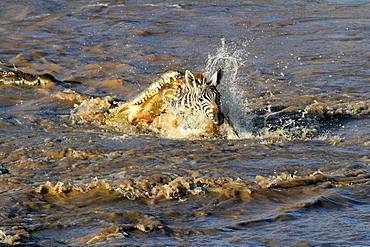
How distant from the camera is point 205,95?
10.3 meters

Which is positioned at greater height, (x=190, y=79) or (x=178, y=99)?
(x=190, y=79)

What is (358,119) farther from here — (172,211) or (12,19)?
(12,19)

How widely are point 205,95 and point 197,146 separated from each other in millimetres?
720

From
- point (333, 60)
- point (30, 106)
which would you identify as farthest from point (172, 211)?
point (333, 60)

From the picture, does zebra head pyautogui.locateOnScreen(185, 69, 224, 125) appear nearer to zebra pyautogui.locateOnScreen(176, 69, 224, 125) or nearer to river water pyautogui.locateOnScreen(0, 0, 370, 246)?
zebra pyautogui.locateOnScreen(176, 69, 224, 125)

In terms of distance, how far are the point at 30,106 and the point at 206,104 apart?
2888mm

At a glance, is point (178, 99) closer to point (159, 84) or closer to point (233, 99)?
point (159, 84)

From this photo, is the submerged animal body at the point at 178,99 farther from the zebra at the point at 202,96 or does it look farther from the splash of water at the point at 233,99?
the splash of water at the point at 233,99

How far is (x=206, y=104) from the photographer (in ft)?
33.6

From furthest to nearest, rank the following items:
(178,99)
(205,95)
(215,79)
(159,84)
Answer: (159,84)
(178,99)
(215,79)
(205,95)

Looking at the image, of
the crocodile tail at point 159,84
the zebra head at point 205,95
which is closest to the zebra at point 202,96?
the zebra head at point 205,95

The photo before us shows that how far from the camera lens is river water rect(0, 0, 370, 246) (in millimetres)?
7121

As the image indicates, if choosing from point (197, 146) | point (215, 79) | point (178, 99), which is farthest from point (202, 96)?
point (197, 146)

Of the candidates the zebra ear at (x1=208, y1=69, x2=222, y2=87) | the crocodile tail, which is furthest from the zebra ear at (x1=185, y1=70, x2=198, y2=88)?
the crocodile tail
